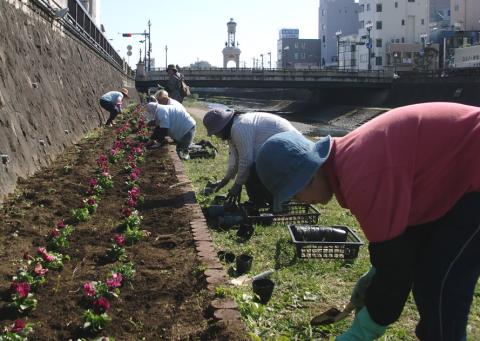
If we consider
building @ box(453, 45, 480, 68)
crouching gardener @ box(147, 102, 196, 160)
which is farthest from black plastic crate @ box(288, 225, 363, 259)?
building @ box(453, 45, 480, 68)

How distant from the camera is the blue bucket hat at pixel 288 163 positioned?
94.3 inches

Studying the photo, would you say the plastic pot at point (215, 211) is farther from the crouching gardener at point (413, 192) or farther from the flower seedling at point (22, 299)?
the crouching gardener at point (413, 192)

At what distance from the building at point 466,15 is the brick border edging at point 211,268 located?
72717 mm

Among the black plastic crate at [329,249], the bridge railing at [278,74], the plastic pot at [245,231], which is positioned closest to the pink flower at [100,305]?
the black plastic crate at [329,249]

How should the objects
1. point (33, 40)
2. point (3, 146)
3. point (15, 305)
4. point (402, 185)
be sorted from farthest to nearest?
point (33, 40) → point (3, 146) → point (15, 305) → point (402, 185)

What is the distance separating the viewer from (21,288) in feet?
11.6

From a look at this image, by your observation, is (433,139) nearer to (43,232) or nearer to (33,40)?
(43,232)

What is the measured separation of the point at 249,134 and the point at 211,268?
7.17 ft

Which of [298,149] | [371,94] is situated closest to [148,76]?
[371,94]

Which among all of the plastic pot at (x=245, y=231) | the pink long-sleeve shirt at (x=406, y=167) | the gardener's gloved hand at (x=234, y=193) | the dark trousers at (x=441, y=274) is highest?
the pink long-sleeve shirt at (x=406, y=167)

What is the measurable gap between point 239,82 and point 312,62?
55.2 meters

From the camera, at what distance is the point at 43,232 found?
17.0 feet

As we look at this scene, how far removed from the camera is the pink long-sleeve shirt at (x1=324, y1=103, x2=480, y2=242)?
86.8 inches

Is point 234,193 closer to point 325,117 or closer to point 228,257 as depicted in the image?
point 228,257
